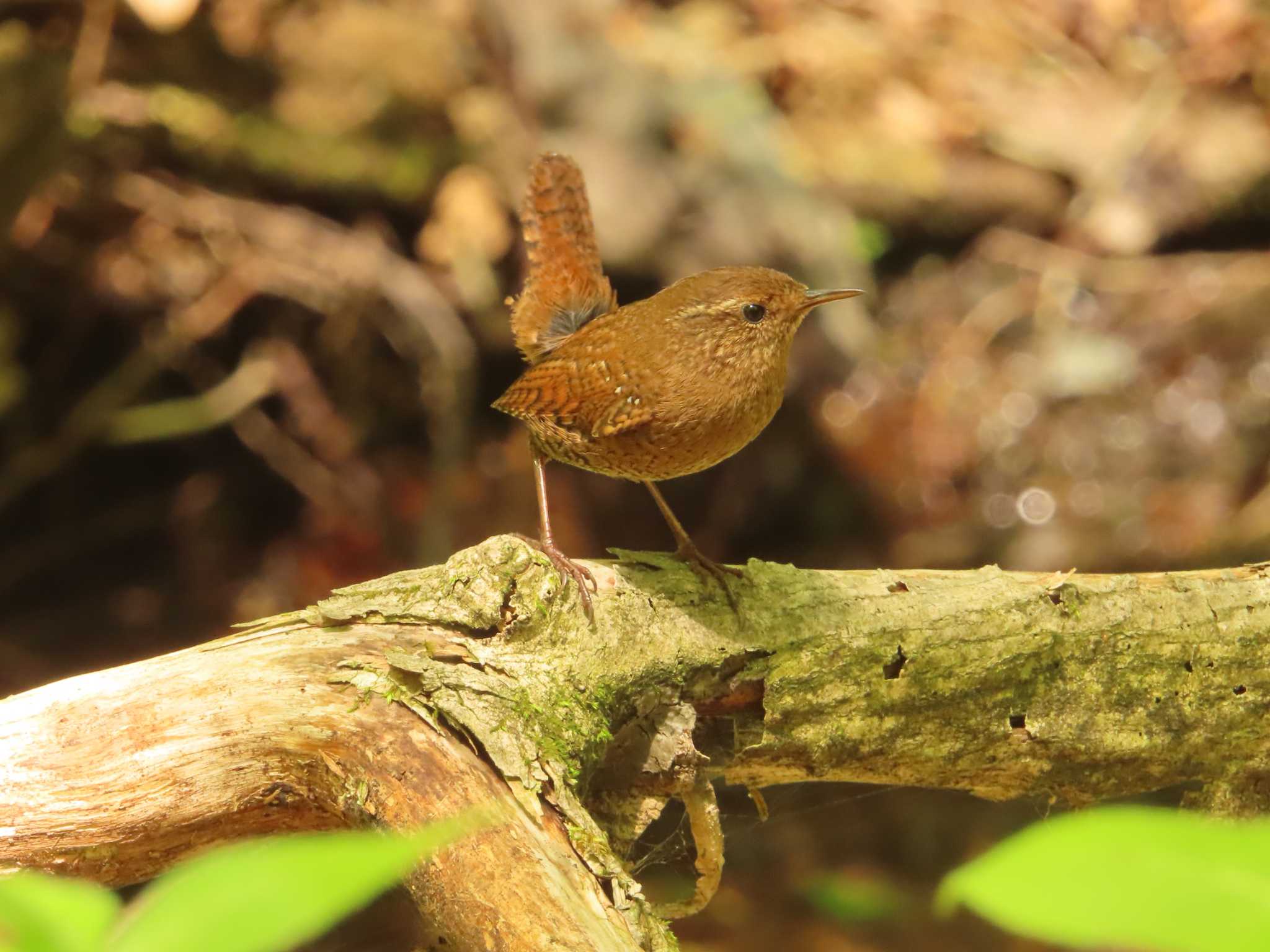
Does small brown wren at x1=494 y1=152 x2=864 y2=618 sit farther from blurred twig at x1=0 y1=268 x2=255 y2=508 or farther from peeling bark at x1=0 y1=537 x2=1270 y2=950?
blurred twig at x1=0 y1=268 x2=255 y2=508

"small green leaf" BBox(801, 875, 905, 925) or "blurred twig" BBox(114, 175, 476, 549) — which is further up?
"blurred twig" BBox(114, 175, 476, 549)

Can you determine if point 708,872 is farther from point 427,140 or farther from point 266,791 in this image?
point 427,140

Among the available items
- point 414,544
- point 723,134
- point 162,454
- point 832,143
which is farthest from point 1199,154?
point 162,454

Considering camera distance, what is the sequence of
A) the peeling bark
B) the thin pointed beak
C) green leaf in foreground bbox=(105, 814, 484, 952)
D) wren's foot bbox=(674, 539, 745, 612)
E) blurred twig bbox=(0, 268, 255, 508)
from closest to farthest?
green leaf in foreground bbox=(105, 814, 484, 952) → the peeling bark → wren's foot bbox=(674, 539, 745, 612) → the thin pointed beak → blurred twig bbox=(0, 268, 255, 508)

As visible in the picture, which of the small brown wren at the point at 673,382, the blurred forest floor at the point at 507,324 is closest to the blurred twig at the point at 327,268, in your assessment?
the blurred forest floor at the point at 507,324

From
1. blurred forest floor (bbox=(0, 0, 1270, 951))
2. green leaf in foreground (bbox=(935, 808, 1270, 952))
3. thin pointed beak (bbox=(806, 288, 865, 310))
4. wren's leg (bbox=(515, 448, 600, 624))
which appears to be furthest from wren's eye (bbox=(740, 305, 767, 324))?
blurred forest floor (bbox=(0, 0, 1270, 951))

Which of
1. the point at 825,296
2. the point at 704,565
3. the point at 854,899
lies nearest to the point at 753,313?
the point at 825,296

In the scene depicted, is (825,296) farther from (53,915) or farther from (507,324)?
(507,324)
